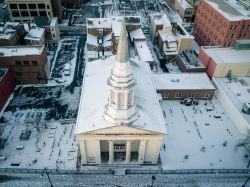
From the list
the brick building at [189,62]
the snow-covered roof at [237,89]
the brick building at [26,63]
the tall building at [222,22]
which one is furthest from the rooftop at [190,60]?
the brick building at [26,63]

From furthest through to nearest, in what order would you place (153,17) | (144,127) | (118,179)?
(153,17) < (118,179) < (144,127)

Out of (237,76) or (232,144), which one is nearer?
(232,144)

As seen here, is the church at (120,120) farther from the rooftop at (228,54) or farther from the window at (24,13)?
the window at (24,13)

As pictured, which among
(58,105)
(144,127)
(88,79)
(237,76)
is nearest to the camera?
(144,127)

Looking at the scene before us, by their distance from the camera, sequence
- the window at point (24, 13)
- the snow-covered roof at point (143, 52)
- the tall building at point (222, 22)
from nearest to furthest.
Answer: the snow-covered roof at point (143, 52), the tall building at point (222, 22), the window at point (24, 13)

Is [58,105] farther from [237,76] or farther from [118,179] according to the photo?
[237,76]

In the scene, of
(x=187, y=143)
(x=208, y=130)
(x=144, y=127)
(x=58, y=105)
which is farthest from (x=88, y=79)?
(x=208, y=130)

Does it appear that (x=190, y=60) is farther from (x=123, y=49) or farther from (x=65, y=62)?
(x=123, y=49)
